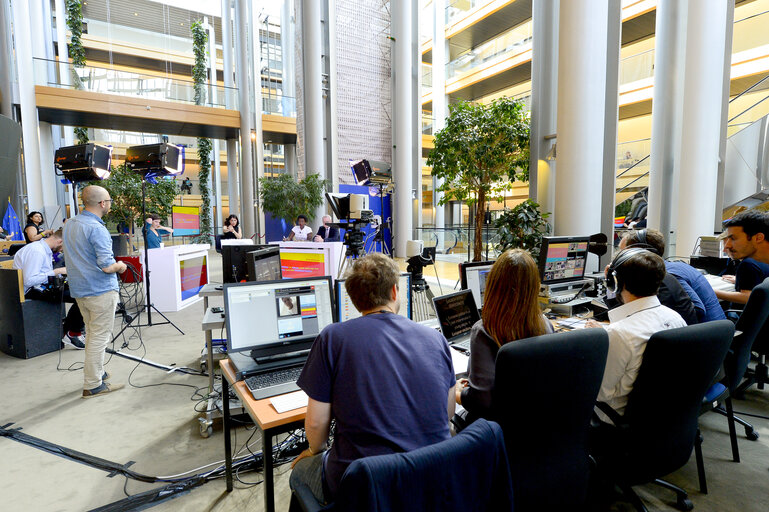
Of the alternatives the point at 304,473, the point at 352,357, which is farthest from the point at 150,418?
the point at 352,357

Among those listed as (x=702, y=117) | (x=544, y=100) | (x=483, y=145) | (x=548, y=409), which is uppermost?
(x=544, y=100)

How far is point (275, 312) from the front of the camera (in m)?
2.18

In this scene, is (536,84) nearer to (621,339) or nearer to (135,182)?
(621,339)

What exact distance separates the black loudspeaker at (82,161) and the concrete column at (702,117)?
336 inches

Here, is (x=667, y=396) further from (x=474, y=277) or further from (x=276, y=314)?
(x=276, y=314)

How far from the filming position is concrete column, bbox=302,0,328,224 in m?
11.0

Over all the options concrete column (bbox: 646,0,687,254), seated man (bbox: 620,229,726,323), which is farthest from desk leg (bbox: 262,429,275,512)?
concrete column (bbox: 646,0,687,254)

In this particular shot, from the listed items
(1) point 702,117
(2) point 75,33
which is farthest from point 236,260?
(2) point 75,33

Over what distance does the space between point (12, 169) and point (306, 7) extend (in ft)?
25.4

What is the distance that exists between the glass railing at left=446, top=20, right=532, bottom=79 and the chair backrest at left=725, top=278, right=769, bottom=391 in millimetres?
14407

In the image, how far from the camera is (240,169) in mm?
13242

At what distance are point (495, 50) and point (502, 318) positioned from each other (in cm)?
1716

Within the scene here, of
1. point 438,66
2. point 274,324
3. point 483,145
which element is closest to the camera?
point 274,324

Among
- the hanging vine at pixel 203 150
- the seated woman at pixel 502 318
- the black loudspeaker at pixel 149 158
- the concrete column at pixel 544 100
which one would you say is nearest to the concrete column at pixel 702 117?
the concrete column at pixel 544 100
